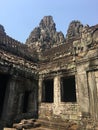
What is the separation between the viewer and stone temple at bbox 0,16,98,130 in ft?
23.2

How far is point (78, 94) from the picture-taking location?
24.5 ft

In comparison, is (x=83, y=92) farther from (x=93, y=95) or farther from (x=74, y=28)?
(x=74, y=28)

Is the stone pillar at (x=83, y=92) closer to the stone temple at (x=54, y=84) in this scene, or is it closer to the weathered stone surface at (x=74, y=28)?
the stone temple at (x=54, y=84)

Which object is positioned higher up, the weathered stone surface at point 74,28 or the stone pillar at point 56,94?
the weathered stone surface at point 74,28

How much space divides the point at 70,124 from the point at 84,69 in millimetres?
3079

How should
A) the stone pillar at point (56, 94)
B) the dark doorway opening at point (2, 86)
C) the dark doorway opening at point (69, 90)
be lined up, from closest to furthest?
the stone pillar at point (56, 94), the dark doorway opening at point (2, 86), the dark doorway opening at point (69, 90)

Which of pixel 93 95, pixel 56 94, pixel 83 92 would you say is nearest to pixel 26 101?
pixel 56 94

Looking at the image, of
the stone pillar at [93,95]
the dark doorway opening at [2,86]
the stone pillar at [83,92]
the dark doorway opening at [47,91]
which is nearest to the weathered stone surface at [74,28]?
the dark doorway opening at [47,91]

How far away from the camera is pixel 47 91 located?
10.1 meters

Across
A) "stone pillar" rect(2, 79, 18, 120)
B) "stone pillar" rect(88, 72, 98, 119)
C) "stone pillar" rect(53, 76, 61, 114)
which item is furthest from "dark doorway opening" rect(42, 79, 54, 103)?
"stone pillar" rect(88, 72, 98, 119)

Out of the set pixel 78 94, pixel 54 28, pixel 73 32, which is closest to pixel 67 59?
pixel 78 94

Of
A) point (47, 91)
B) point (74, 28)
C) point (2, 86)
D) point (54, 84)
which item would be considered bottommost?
point (47, 91)

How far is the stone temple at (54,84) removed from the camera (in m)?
7.06

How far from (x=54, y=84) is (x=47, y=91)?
4.24 ft
